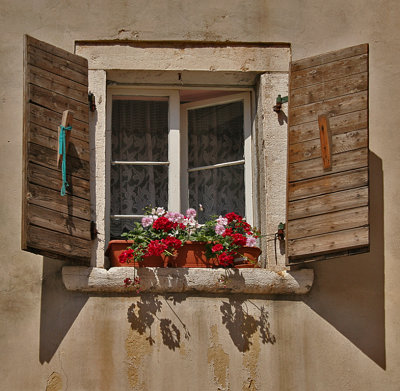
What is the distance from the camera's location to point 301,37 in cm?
627

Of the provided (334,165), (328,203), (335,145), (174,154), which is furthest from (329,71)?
(174,154)

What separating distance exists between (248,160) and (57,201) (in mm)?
1446

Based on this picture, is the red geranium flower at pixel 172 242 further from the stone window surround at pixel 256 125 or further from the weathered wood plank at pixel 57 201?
the weathered wood plank at pixel 57 201

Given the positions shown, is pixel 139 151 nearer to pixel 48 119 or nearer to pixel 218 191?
pixel 218 191

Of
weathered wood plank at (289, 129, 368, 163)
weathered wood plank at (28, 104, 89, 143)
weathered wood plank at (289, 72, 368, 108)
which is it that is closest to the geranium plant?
weathered wood plank at (289, 129, 368, 163)

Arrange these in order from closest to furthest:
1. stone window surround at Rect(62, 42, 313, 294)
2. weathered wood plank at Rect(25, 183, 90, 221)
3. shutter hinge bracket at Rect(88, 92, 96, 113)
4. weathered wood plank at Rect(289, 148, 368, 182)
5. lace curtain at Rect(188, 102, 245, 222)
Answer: weathered wood plank at Rect(25, 183, 90, 221)
weathered wood plank at Rect(289, 148, 368, 182)
stone window surround at Rect(62, 42, 313, 294)
shutter hinge bracket at Rect(88, 92, 96, 113)
lace curtain at Rect(188, 102, 245, 222)

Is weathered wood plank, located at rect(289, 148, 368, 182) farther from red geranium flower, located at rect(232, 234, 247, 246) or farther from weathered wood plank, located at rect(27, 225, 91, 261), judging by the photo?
weathered wood plank, located at rect(27, 225, 91, 261)

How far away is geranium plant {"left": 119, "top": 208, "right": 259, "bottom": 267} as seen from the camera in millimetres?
5699

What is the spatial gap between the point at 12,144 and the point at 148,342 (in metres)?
1.55

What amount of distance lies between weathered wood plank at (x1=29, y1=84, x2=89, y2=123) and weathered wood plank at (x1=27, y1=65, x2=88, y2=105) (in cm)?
3

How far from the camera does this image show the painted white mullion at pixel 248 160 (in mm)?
6262

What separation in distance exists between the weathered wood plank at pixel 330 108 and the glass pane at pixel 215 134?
0.76 metres

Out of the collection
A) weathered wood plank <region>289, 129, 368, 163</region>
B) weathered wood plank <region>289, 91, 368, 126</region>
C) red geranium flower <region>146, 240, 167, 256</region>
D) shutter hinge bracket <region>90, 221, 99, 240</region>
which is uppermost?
weathered wood plank <region>289, 91, 368, 126</region>

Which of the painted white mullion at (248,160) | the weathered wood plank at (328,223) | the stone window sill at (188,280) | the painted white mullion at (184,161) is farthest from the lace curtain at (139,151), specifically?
the weathered wood plank at (328,223)
